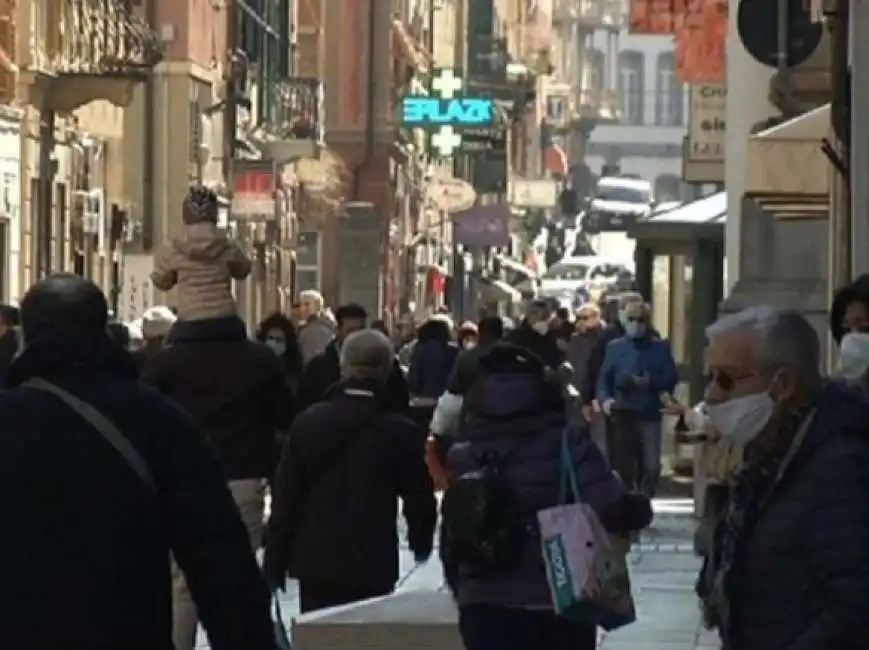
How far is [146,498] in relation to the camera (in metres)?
7.26

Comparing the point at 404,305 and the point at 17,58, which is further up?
the point at 17,58

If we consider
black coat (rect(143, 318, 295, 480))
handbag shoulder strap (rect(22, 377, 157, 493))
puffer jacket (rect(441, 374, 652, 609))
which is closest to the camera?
handbag shoulder strap (rect(22, 377, 157, 493))

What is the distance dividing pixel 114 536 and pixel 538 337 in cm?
2242

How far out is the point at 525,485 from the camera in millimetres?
10555

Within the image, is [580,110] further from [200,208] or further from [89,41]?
[200,208]

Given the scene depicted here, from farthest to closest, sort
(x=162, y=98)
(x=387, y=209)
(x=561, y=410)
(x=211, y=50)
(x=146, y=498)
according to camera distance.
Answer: (x=387, y=209) < (x=211, y=50) < (x=162, y=98) < (x=561, y=410) < (x=146, y=498)

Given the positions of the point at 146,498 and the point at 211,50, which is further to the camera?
the point at 211,50

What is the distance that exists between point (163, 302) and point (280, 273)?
20333 millimetres

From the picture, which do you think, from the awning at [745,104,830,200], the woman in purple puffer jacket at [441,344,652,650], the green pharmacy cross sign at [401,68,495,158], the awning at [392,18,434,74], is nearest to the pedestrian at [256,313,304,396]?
the awning at [745,104,830,200]

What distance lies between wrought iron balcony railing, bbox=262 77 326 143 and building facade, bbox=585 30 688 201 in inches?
4519

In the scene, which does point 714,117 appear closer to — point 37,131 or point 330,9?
point 37,131

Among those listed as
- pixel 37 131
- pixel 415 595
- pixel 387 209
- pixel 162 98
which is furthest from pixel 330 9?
pixel 415 595

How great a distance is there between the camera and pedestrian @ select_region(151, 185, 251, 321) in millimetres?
14180

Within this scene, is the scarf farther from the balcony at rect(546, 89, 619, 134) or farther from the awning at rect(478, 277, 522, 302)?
the balcony at rect(546, 89, 619, 134)
